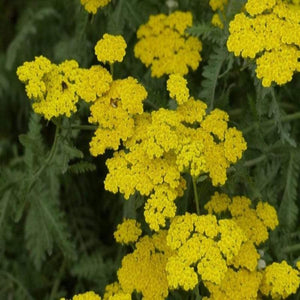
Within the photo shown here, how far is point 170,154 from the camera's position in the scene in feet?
9.21

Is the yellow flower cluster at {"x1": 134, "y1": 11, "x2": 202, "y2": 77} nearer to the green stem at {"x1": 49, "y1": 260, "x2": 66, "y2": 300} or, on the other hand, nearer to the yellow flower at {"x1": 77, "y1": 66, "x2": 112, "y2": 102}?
the yellow flower at {"x1": 77, "y1": 66, "x2": 112, "y2": 102}

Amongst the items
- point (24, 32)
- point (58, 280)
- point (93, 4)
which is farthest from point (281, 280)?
point (24, 32)

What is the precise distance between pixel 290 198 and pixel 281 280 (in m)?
0.79

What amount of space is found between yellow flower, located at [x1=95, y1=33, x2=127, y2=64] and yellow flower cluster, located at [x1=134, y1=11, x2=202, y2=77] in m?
0.53

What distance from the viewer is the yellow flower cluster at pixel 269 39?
2.84 m

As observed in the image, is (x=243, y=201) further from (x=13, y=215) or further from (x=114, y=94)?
(x=13, y=215)

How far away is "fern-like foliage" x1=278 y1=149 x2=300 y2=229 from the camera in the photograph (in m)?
3.45

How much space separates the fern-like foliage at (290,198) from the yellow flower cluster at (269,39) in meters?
0.76

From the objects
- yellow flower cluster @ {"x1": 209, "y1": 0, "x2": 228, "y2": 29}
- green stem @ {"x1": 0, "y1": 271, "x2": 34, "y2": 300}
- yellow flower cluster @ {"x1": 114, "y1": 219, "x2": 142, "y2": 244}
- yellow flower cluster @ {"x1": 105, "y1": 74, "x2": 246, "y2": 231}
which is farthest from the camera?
green stem @ {"x1": 0, "y1": 271, "x2": 34, "y2": 300}

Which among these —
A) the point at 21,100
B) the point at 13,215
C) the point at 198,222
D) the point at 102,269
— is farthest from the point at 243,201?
the point at 21,100

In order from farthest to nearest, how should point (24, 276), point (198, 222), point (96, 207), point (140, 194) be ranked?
point (96, 207) → point (24, 276) → point (140, 194) → point (198, 222)

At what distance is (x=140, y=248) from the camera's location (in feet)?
9.48

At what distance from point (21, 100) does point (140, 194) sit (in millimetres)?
2100

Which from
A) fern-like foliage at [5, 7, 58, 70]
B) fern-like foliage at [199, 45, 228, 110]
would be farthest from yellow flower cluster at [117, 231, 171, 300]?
fern-like foliage at [5, 7, 58, 70]
